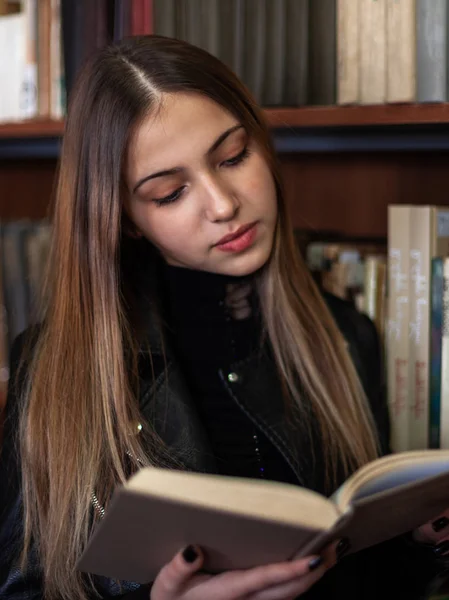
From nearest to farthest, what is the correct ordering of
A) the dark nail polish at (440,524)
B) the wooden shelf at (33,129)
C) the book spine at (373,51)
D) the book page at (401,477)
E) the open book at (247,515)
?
the open book at (247,515)
the book page at (401,477)
the dark nail polish at (440,524)
the book spine at (373,51)
the wooden shelf at (33,129)

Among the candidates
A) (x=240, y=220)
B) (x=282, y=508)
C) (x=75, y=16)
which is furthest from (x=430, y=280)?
(x=75, y=16)

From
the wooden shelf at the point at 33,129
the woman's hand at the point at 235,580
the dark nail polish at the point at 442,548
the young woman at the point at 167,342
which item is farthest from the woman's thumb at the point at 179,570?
the wooden shelf at the point at 33,129

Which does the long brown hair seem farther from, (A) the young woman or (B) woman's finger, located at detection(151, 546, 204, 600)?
(B) woman's finger, located at detection(151, 546, 204, 600)

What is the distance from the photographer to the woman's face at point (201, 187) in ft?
2.90

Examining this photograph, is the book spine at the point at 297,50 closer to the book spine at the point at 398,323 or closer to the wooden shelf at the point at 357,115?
the wooden shelf at the point at 357,115

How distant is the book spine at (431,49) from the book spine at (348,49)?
8 cm

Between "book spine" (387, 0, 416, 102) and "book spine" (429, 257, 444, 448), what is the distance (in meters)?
0.22

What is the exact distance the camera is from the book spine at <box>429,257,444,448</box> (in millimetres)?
1027

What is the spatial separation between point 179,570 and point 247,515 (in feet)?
0.42

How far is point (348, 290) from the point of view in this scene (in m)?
1.18

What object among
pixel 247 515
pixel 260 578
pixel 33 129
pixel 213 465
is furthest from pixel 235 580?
pixel 33 129

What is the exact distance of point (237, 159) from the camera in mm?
929

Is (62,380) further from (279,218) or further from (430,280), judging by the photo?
(430,280)

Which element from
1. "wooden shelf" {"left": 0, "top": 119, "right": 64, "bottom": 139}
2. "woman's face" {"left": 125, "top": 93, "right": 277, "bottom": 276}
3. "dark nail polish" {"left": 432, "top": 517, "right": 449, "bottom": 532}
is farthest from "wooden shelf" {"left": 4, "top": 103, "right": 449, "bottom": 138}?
"dark nail polish" {"left": 432, "top": 517, "right": 449, "bottom": 532}
